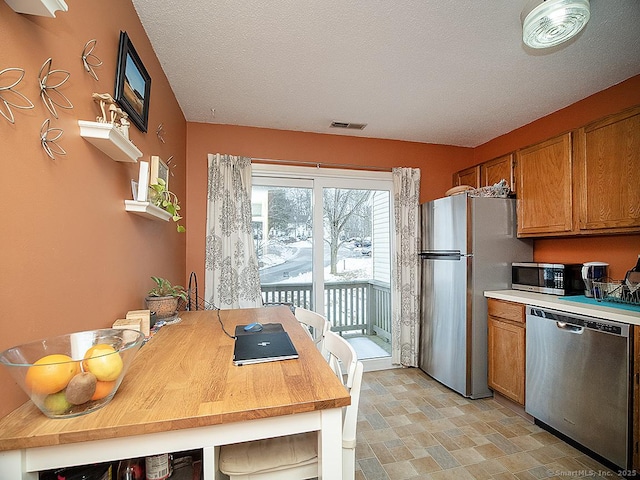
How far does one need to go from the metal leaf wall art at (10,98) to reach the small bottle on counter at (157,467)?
1.06 m

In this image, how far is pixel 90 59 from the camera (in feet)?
3.67

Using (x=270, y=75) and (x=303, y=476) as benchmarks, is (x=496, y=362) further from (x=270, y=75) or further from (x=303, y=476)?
(x=270, y=75)

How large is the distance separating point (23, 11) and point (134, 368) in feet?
3.52

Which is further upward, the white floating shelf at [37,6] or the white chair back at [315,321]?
the white floating shelf at [37,6]

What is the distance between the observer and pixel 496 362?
2.60 metres

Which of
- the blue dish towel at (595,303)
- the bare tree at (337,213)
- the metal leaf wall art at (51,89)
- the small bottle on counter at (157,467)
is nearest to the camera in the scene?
the metal leaf wall art at (51,89)

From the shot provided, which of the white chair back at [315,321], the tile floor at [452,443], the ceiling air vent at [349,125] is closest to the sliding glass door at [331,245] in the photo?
the ceiling air vent at [349,125]

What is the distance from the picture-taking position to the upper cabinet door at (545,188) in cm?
238

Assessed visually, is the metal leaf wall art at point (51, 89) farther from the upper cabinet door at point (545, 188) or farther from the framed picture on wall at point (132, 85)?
the upper cabinet door at point (545, 188)

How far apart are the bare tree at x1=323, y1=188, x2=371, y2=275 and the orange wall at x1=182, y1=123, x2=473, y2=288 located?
0.35m

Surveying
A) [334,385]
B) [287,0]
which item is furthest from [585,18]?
[334,385]

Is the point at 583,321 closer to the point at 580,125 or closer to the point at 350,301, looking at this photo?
the point at 580,125

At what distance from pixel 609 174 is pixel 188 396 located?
2.87 meters

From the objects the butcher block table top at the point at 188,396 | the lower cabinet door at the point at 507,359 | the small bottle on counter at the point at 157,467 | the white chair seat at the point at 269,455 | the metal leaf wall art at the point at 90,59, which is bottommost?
the lower cabinet door at the point at 507,359
